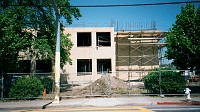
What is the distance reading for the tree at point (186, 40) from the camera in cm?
1889

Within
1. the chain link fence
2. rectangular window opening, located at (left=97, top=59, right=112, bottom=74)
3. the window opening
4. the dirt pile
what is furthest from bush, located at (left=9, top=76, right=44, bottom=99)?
the window opening

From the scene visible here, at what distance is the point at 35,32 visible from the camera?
878 inches

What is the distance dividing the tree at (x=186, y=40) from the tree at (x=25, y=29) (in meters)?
10.0

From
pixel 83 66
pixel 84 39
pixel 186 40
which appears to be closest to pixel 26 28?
pixel 83 66

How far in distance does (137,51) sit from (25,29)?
16243 mm

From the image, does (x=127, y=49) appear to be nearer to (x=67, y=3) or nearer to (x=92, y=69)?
(x=92, y=69)

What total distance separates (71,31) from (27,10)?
1037 centimetres

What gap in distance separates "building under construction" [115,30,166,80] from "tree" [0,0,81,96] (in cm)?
956

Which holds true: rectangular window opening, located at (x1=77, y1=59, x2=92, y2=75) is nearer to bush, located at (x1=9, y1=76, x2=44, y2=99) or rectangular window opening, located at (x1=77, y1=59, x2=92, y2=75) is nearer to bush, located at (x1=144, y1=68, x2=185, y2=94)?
bush, located at (x1=9, y1=76, x2=44, y2=99)

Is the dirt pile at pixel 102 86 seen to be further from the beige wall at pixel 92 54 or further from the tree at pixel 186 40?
the tree at pixel 186 40

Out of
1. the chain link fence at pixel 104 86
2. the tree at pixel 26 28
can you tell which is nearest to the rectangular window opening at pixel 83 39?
the chain link fence at pixel 104 86

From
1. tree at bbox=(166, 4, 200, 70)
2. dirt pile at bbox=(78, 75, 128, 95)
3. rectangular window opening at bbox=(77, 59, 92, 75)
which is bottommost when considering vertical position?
dirt pile at bbox=(78, 75, 128, 95)

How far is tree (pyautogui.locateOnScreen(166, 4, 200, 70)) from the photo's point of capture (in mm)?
18891

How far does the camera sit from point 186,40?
62.4 ft
